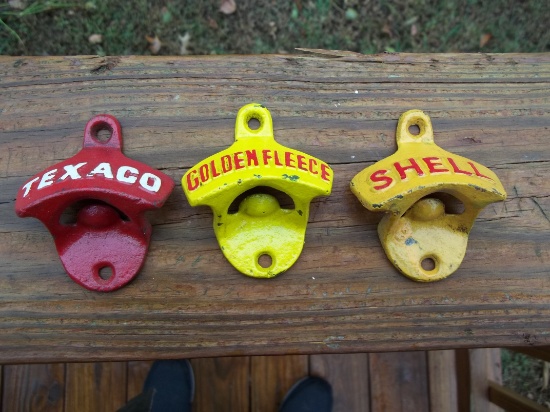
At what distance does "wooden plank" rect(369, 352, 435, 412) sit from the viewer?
1405mm

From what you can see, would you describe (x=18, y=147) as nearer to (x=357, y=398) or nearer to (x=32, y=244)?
(x=32, y=244)

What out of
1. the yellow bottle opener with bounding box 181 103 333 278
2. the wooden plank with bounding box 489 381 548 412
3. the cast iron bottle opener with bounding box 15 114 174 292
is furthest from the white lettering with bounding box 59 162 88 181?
the wooden plank with bounding box 489 381 548 412

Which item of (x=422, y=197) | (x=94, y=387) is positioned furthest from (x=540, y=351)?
(x=94, y=387)

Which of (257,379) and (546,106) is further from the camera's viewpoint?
(257,379)

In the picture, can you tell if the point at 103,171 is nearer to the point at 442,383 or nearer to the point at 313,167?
the point at 313,167

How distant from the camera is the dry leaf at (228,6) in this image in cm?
158

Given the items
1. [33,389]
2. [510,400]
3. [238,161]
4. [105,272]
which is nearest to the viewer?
[238,161]

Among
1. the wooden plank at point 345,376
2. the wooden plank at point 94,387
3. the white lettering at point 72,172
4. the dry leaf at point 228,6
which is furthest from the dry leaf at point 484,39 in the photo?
the wooden plank at point 94,387

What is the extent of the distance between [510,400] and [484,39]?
3.82ft

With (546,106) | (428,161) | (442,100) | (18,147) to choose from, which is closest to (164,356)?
(18,147)

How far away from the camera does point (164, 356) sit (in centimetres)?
79

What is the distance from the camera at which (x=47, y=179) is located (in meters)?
0.70

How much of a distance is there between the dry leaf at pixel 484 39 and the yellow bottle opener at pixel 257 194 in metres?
1.18

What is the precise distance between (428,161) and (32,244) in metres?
0.66
